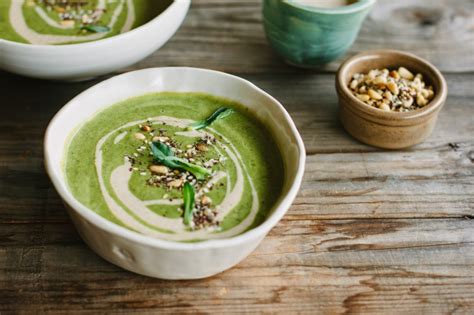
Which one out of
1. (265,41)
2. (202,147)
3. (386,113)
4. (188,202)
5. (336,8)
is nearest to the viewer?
(188,202)

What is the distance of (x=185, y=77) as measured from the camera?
6.41 ft

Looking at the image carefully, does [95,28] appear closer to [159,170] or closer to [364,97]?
[159,170]

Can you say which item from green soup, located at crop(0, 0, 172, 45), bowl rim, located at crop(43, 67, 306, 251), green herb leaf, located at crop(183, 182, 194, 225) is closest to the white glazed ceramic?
bowl rim, located at crop(43, 67, 306, 251)

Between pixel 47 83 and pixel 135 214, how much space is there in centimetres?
77

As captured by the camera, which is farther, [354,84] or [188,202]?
[354,84]

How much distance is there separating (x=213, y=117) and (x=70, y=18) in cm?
65

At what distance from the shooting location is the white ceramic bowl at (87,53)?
6.10 ft

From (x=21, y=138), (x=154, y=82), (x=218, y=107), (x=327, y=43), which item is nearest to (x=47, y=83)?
(x=21, y=138)

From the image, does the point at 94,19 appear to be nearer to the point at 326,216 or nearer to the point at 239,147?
the point at 239,147

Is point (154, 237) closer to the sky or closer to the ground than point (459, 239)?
closer to the sky

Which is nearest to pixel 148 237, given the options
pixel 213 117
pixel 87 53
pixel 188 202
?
pixel 188 202

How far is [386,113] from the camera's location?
6.52ft

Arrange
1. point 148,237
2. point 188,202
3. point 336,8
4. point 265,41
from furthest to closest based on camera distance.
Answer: point 265,41
point 336,8
point 188,202
point 148,237

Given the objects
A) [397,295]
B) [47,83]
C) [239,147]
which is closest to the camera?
[397,295]
